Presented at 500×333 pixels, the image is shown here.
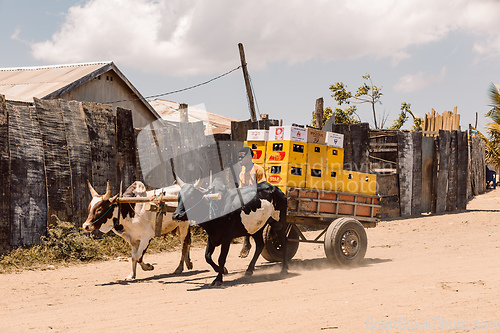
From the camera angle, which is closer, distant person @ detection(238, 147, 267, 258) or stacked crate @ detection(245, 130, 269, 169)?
distant person @ detection(238, 147, 267, 258)

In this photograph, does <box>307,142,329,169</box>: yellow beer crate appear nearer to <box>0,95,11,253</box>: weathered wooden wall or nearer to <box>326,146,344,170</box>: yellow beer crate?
<box>326,146,344,170</box>: yellow beer crate

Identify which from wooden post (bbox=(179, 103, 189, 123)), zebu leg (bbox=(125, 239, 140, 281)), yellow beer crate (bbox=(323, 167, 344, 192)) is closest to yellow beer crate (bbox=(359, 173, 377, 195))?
yellow beer crate (bbox=(323, 167, 344, 192))

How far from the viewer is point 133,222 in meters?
9.91

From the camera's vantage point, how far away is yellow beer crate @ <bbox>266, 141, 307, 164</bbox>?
31.1 feet

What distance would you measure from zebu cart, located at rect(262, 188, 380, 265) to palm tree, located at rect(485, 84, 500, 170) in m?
23.8

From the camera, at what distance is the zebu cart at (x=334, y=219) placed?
9734mm

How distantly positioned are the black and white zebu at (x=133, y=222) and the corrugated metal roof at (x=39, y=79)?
30.1 ft

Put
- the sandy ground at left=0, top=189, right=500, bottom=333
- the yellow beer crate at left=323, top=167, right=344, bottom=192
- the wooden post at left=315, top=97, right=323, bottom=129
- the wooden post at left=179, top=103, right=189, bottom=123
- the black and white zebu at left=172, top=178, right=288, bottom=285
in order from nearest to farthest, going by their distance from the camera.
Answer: the sandy ground at left=0, top=189, right=500, bottom=333 → the black and white zebu at left=172, top=178, right=288, bottom=285 → the yellow beer crate at left=323, top=167, right=344, bottom=192 → the wooden post at left=315, top=97, right=323, bottom=129 → the wooden post at left=179, top=103, right=189, bottom=123

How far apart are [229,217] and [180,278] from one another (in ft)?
5.26

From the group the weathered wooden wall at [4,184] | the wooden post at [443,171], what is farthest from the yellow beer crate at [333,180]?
the wooden post at [443,171]

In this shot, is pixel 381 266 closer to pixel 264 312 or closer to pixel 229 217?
pixel 229 217

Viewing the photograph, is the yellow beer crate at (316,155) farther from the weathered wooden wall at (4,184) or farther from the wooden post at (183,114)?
the wooden post at (183,114)

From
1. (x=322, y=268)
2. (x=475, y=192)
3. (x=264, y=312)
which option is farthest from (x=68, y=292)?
(x=475, y=192)

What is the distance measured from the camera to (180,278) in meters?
9.77
